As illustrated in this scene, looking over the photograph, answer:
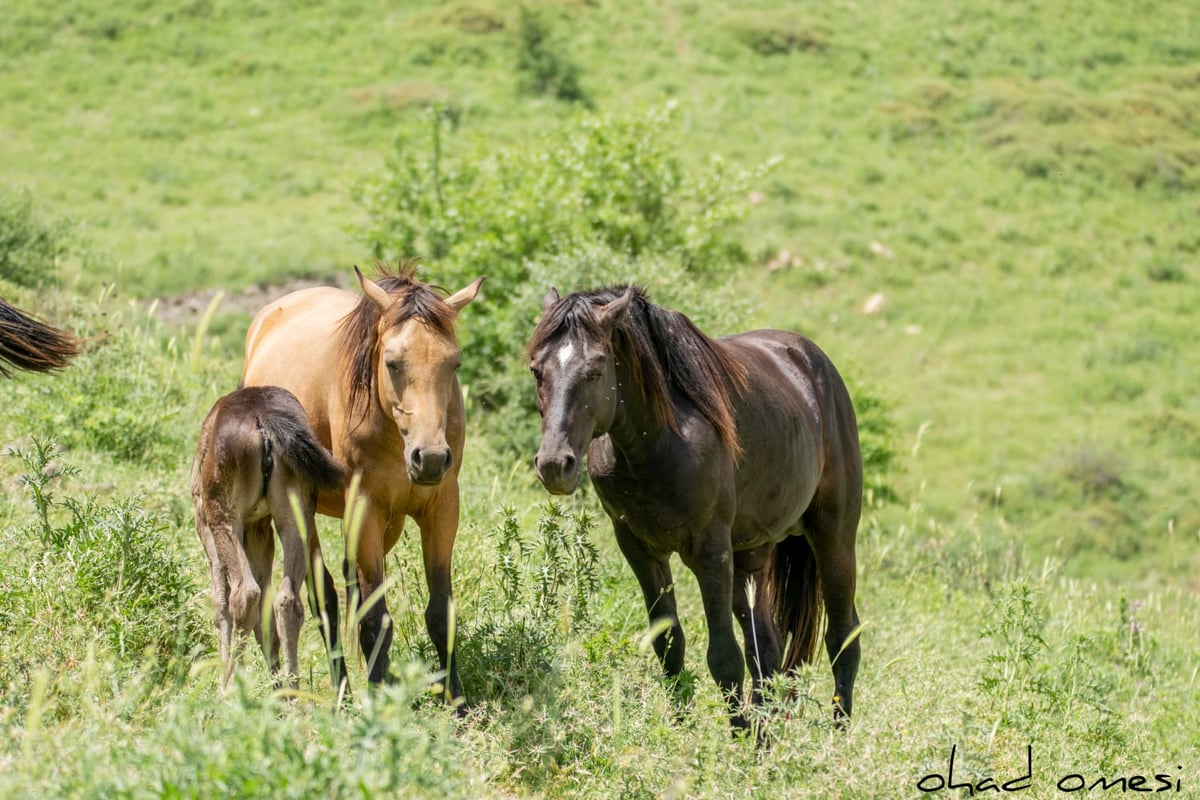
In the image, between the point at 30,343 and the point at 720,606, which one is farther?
the point at 30,343

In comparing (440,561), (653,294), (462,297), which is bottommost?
(653,294)

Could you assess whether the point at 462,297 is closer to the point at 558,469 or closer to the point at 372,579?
the point at 558,469

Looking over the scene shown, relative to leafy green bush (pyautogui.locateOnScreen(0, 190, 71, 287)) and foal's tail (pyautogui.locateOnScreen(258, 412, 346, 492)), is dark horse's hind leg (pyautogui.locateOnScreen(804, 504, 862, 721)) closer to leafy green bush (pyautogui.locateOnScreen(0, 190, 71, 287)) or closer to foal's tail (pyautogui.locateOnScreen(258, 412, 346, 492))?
foal's tail (pyautogui.locateOnScreen(258, 412, 346, 492))

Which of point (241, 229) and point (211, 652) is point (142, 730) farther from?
point (241, 229)

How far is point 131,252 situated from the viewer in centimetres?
2167

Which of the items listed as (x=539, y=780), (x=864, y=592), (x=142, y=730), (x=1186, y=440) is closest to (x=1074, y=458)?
(x=1186, y=440)

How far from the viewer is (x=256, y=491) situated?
5105mm

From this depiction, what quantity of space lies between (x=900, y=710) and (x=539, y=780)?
1.74m

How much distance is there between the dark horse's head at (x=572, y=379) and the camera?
15.5ft

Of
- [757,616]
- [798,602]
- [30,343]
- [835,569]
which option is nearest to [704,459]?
[757,616]

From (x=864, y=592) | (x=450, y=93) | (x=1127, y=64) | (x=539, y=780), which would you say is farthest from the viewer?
(x=1127, y=64)

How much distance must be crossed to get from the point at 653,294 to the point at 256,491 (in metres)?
8.85

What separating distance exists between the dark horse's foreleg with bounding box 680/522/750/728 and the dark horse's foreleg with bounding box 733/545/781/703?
0.43 m

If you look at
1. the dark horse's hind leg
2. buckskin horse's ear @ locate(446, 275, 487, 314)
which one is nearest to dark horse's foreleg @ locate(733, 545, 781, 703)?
the dark horse's hind leg
